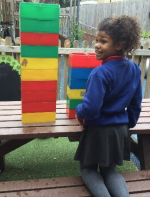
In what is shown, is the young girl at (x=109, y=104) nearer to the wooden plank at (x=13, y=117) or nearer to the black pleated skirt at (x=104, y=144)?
the black pleated skirt at (x=104, y=144)

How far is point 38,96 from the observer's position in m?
1.92

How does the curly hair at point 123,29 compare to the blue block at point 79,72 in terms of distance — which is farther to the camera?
the blue block at point 79,72

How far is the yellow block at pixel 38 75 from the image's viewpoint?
1840mm

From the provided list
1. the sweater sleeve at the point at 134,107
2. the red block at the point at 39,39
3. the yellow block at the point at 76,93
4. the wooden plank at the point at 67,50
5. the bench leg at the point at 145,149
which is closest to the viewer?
the red block at the point at 39,39

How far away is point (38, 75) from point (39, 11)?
1.57 ft

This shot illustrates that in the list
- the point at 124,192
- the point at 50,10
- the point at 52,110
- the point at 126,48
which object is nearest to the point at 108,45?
the point at 126,48

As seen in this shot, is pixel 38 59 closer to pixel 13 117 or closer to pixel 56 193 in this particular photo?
pixel 13 117

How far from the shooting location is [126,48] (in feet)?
5.40

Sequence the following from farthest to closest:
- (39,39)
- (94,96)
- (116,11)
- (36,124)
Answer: (116,11) → (36,124) → (39,39) → (94,96)

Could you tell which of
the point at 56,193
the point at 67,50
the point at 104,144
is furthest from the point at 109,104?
the point at 67,50

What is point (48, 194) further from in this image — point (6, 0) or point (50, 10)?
point (6, 0)

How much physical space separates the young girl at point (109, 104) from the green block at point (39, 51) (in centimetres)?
36

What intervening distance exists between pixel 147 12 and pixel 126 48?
38.2ft

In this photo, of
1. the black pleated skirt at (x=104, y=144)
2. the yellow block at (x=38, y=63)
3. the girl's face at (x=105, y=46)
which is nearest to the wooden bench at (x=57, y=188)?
the black pleated skirt at (x=104, y=144)
